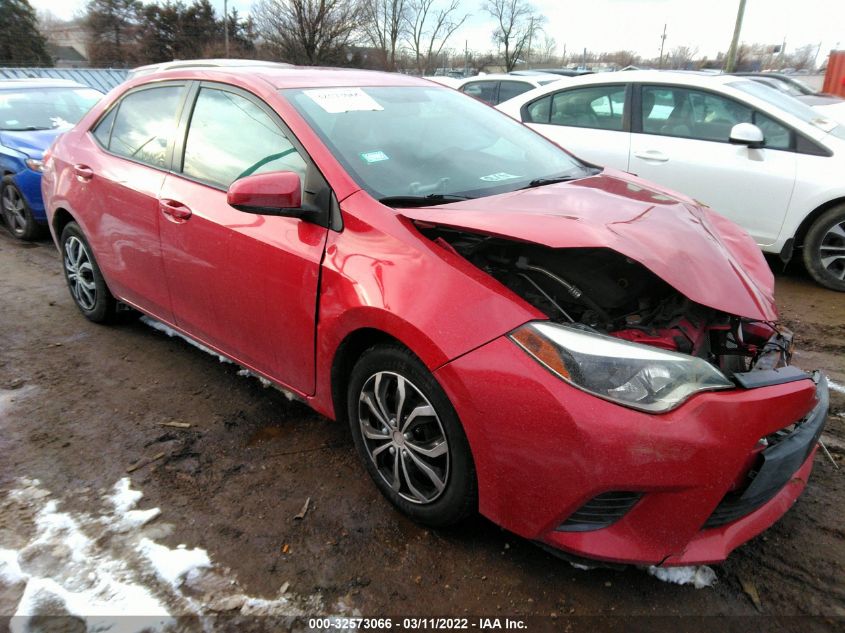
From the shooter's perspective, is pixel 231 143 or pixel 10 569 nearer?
pixel 10 569

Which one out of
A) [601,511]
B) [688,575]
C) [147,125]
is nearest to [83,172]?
[147,125]

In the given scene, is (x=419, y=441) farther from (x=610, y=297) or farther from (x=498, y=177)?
(x=498, y=177)

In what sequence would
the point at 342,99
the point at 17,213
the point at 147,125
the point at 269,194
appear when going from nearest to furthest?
1. the point at 269,194
2. the point at 342,99
3. the point at 147,125
4. the point at 17,213

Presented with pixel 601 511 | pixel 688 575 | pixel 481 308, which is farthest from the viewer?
pixel 688 575

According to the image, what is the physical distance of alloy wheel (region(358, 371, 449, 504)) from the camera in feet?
6.94

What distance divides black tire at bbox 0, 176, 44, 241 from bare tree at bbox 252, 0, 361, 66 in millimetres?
33688

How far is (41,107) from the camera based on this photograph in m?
7.13

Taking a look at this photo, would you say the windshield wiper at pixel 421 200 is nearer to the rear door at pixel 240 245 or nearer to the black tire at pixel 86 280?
the rear door at pixel 240 245

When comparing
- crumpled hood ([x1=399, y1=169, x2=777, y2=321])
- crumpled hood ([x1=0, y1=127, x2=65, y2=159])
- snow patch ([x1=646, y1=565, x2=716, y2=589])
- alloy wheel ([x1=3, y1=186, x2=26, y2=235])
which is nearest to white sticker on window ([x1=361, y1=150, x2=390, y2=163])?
crumpled hood ([x1=399, y1=169, x2=777, y2=321])

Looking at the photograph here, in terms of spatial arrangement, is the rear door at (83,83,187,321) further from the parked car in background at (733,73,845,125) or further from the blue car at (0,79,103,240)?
the parked car in background at (733,73,845,125)

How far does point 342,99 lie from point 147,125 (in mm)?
1337

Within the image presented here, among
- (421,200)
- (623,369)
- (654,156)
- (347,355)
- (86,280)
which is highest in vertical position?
(421,200)

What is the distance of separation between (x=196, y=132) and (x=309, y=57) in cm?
3899

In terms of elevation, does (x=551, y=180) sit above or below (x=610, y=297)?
above
